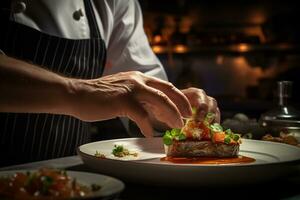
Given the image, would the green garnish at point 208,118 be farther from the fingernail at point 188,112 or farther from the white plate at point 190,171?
the white plate at point 190,171

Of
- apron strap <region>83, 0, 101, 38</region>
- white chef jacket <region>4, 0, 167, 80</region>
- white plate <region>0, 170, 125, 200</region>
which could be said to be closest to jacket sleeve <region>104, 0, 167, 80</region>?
white chef jacket <region>4, 0, 167, 80</region>

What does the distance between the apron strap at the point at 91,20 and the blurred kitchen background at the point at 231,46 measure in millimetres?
2400

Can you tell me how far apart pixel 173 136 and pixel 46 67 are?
0.55 meters

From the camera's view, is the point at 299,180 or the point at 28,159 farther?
the point at 28,159

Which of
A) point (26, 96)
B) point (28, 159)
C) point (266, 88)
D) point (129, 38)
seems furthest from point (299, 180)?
point (266, 88)

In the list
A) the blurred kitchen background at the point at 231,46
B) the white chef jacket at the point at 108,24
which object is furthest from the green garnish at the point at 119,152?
the blurred kitchen background at the point at 231,46

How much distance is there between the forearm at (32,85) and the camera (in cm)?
120

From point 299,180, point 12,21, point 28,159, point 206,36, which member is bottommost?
point 28,159

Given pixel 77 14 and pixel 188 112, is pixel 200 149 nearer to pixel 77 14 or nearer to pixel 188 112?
pixel 188 112

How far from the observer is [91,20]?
1.89 m

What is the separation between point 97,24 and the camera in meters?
1.91

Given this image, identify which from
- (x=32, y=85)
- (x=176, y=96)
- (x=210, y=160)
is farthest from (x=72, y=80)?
(x=210, y=160)

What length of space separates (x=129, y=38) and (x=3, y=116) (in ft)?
2.26

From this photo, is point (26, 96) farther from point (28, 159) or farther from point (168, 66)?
point (168, 66)
